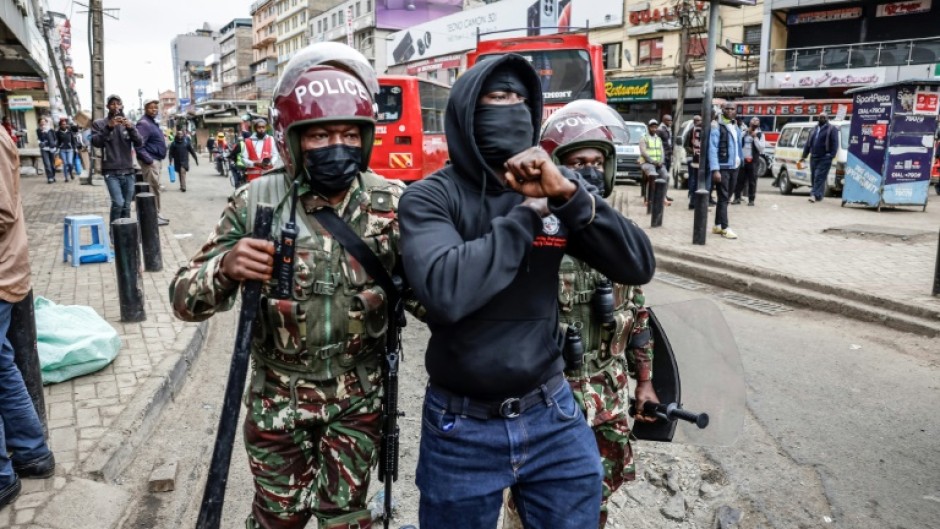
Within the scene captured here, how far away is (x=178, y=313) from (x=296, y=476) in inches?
25.0

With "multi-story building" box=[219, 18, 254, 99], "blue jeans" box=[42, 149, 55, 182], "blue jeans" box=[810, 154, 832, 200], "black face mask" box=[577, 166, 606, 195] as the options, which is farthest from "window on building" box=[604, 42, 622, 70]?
"multi-story building" box=[219, 18, 254, 99]

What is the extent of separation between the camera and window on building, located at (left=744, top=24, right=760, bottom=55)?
29753mm

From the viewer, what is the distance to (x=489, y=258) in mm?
1633

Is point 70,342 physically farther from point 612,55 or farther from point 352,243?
point 612,55

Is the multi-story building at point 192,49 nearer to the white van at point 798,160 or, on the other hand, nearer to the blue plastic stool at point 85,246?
the white van at point 798,160

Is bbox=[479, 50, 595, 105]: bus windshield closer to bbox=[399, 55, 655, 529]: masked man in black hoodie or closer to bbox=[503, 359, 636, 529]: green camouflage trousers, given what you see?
bbox=[503, 359, 636, 529]: green camouflage trousers

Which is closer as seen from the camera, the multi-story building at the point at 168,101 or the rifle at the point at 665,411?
the rifle at the point at 665,411

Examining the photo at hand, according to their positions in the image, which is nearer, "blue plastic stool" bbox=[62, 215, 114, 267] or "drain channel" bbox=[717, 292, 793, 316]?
"drain channel" bbox=[717, 292, 793, 316]

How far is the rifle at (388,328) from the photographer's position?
220 centimetres

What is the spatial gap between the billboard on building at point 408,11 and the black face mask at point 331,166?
194ft

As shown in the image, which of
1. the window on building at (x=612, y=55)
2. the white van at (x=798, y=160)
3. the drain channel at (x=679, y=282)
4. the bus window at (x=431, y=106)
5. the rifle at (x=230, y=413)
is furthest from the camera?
the window on building at (x=612, y=55)

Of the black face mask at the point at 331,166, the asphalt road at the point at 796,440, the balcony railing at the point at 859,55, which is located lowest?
the asphalt road at the point at 796,440

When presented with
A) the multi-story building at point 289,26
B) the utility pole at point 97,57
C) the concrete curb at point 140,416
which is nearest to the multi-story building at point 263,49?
the multi-story building at point 289,26

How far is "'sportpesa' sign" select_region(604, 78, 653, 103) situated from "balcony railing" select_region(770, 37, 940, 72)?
5.32 metres
